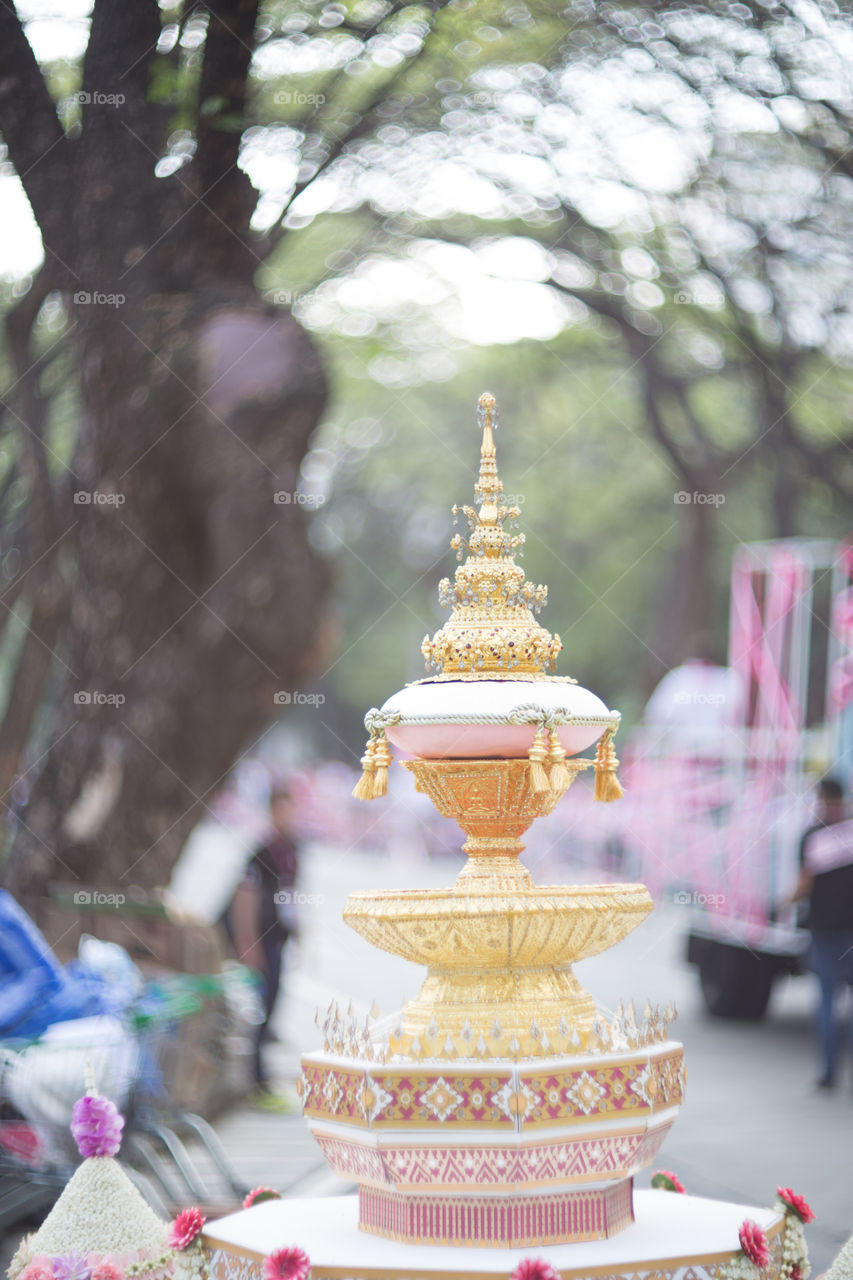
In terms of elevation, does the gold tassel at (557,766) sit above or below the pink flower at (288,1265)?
above

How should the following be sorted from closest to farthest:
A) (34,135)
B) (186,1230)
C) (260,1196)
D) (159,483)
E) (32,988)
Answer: (186,1230)
(260,1196)
(32,988)
(34,135)
(159,483)

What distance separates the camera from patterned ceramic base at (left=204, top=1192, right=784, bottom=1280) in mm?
2984

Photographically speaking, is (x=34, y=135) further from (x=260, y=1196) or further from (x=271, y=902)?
(x=260, y=1196)

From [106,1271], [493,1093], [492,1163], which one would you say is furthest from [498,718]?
[106,1271]

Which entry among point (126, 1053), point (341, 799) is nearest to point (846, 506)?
point (126, 1053)

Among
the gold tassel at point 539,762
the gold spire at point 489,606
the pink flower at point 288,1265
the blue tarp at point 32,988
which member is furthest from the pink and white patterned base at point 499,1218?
the blue tarp at point 32,988

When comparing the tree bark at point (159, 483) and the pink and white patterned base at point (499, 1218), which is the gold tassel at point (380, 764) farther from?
the tree bark at point (159, 483)

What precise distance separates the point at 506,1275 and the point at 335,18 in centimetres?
660

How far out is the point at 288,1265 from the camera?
294 centimetres

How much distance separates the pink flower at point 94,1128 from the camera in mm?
3426

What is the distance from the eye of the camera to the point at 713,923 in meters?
10.2

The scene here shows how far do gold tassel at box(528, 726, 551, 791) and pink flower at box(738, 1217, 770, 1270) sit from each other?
98 centimetres

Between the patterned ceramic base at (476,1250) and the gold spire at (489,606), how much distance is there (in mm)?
1225

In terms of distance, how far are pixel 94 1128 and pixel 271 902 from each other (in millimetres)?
4885
